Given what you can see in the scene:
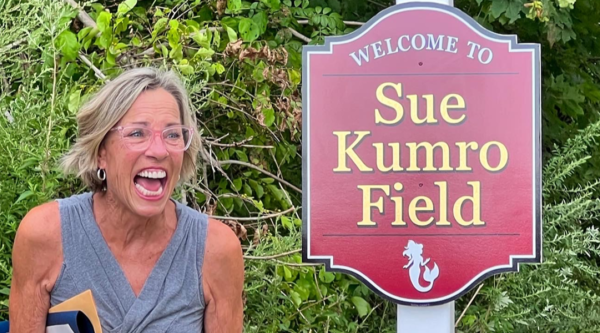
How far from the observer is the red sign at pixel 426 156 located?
2.61 meters

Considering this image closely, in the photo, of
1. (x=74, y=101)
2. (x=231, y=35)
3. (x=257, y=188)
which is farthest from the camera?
(x=257, y=188)

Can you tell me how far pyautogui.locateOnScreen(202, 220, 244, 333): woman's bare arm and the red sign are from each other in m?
0.36

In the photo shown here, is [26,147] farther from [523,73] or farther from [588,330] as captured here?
[588,330]

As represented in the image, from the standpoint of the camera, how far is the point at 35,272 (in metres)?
2.17

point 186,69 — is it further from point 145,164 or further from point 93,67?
point 145,164

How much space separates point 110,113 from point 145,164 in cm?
14

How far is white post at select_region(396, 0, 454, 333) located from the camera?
2623 millimetres

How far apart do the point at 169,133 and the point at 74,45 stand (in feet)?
2.86

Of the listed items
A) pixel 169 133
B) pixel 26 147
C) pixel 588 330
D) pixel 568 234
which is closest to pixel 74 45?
pixel 26 147

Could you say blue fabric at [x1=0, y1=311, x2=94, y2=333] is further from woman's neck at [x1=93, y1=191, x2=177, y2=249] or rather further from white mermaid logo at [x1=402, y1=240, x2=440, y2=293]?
white mermaid logo at [x1=402, y1=240, x2=440, y2=293]

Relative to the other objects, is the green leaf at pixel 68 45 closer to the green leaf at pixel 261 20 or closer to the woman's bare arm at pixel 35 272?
the green leaf at pixel 261 20

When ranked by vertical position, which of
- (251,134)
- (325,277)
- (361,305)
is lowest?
(361,305)

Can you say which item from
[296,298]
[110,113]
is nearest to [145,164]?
[110,113]

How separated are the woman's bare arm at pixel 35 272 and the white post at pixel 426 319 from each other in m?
0.99
